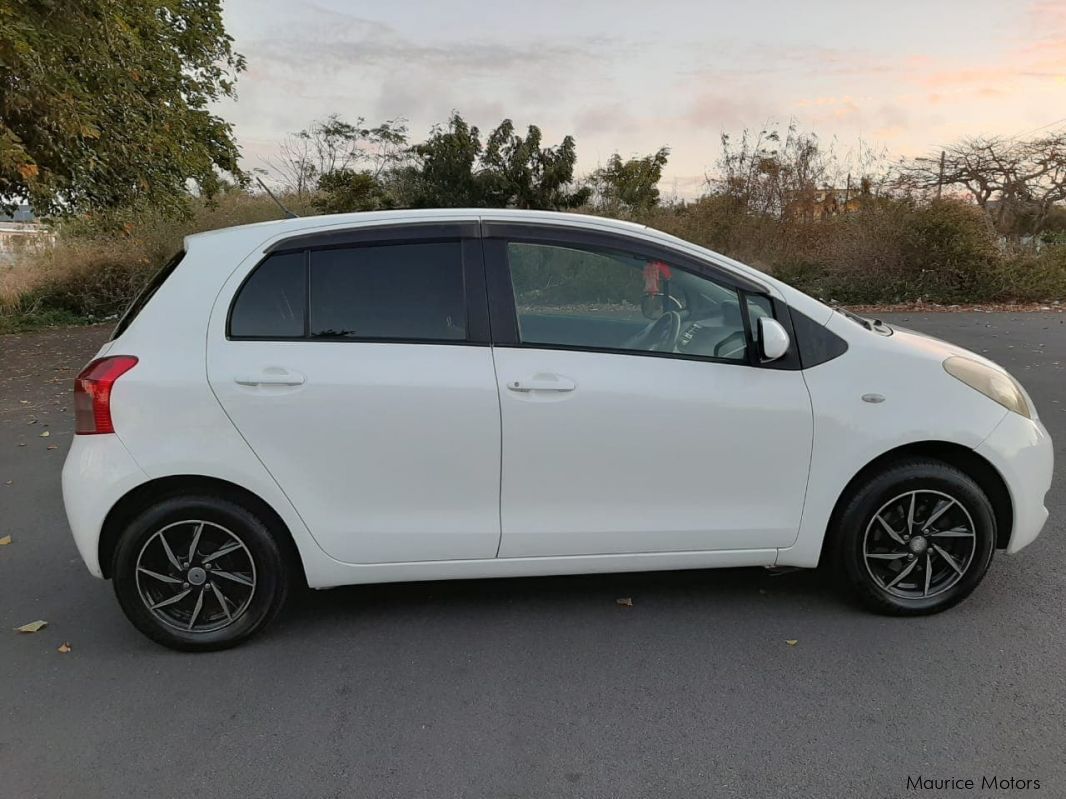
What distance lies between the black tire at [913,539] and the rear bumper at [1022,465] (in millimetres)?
119

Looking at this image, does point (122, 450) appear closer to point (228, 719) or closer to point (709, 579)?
point (228, 719)

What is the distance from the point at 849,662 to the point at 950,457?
3.29 ft

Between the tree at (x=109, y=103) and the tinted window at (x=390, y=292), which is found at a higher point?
the tree at (x=109, y=103)

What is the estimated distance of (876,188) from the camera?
17859mm

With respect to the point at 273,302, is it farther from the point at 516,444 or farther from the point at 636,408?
the point at 636,408

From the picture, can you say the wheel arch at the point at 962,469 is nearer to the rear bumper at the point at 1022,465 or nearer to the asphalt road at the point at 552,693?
the rear bumper at the point at 1022,465

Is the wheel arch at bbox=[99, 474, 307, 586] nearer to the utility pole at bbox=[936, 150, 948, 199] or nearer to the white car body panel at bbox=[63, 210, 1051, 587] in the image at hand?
the white car body panel at bbox=[63, 210, 1051, 587]

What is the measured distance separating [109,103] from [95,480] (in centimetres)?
1028

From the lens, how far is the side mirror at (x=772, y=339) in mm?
3080

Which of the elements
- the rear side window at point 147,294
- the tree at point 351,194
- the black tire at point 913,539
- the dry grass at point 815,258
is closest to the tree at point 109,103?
the dry grass at point 815,258

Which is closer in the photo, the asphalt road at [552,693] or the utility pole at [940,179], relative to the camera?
the asphalt road at [552,693]

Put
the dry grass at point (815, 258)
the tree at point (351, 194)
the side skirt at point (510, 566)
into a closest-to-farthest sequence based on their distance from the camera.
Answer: the side skirt at point (510, 566) < the dry grass at point (815, 258) < the tree at point (351, 194)

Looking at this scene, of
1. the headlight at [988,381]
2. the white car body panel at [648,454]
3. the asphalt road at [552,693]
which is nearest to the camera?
the asphalt road at [552,693]

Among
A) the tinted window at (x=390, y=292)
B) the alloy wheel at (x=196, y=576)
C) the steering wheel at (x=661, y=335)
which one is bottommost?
the alloy wheel at (x=196, y=576)
